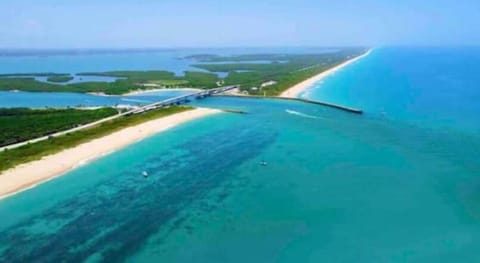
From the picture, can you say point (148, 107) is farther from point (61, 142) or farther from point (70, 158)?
point (70, 158)

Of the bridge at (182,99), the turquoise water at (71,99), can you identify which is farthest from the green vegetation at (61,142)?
the turquoise water at (71,99)

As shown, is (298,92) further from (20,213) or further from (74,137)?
(20,213)

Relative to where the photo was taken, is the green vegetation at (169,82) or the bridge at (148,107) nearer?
the bridge at (148,107)

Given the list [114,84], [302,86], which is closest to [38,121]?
[114,84]

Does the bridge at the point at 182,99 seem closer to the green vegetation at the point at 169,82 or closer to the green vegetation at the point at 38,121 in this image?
the green vegetation at the point at 38,121

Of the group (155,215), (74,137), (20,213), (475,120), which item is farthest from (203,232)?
(475,120)

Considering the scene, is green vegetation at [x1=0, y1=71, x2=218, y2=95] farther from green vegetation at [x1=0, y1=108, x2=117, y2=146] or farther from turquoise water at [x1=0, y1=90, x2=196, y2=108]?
green vegetation at [x1=0, y1=108, x2=117, y2=146]
